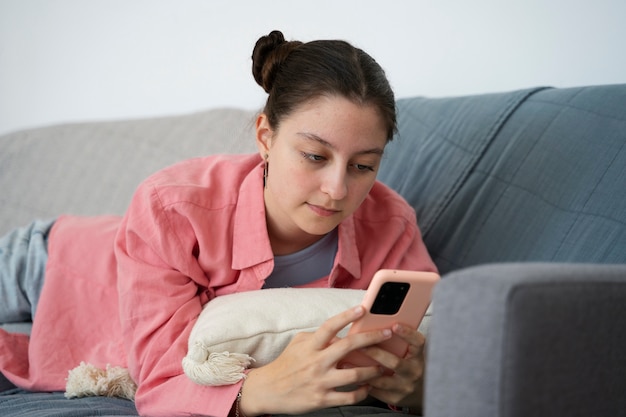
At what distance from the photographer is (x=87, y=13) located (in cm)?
286

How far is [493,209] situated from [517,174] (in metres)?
0.09

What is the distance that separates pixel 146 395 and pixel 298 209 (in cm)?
41

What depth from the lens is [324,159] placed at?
1.30 meters

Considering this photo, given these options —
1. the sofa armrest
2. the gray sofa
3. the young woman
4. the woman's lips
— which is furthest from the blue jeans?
the sofa armrest

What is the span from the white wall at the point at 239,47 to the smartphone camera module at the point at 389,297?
0.92 metres

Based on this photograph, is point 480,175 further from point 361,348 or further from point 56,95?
point 56,95

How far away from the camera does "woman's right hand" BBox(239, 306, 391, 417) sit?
1.09m

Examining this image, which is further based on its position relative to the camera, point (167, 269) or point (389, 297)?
point (167, 269)

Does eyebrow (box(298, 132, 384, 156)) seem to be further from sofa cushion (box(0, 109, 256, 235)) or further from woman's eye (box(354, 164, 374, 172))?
sofa cushion (box(0, 109, 256, 235))

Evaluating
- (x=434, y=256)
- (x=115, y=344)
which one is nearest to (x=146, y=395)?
(x=115, y=344)

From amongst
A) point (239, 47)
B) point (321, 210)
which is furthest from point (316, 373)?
point (239, 47)

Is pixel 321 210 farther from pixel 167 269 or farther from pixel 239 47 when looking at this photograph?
pixel 239 47

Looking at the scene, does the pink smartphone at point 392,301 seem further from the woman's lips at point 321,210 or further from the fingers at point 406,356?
the woman's lips at point 321,210

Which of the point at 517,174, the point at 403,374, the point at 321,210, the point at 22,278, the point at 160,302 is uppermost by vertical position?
the point at 517,174
